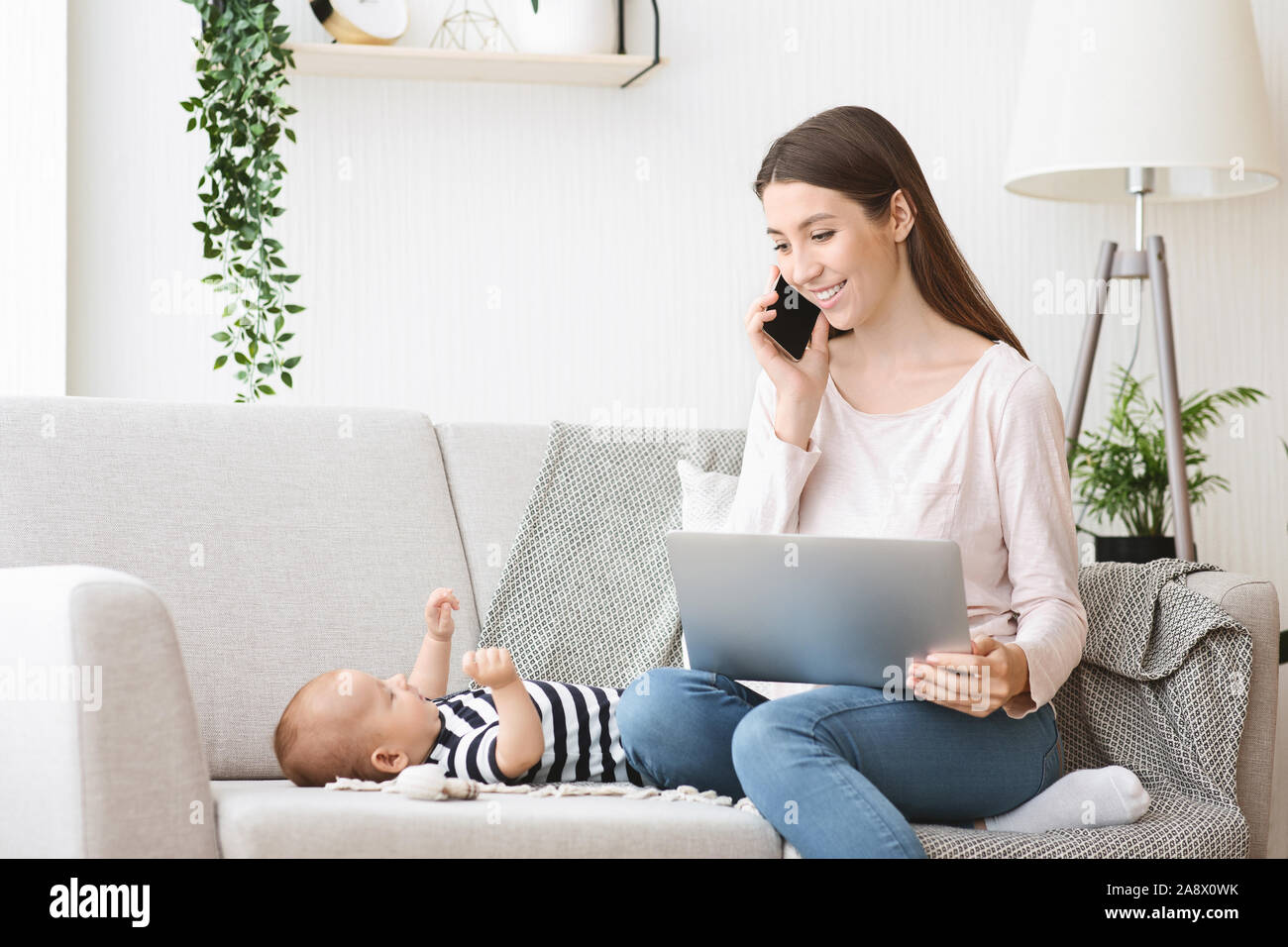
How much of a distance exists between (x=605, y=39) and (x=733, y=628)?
1.53 m

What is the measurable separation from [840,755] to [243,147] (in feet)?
5.43

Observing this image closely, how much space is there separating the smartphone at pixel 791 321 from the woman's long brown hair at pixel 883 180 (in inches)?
5.0

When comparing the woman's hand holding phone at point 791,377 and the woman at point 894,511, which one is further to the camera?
the woman's hand holding phone at point 791,377

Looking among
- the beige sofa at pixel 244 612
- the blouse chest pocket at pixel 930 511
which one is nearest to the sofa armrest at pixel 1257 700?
the beige sofa at pixel 244 612

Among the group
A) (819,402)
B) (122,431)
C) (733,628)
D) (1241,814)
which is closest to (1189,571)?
(1241,814)

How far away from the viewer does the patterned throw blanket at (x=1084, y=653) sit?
1.48 meters

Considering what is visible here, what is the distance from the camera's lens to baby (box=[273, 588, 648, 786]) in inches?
60.3

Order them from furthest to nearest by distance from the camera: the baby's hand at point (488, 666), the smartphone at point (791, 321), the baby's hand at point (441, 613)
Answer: the baby's hand at point (441, 613) < the smartphone at point (791, 321) < the baby's hand at point (488, 666)

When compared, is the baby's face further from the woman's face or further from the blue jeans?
the woman's face

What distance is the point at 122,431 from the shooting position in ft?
5.92

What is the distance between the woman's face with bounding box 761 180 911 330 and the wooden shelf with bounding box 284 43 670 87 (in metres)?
1.06

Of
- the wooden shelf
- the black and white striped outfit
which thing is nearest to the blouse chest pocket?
the black and white striped outfit

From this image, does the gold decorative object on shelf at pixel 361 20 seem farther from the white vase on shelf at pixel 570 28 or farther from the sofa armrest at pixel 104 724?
the sofa armrest at pixel 104 724
